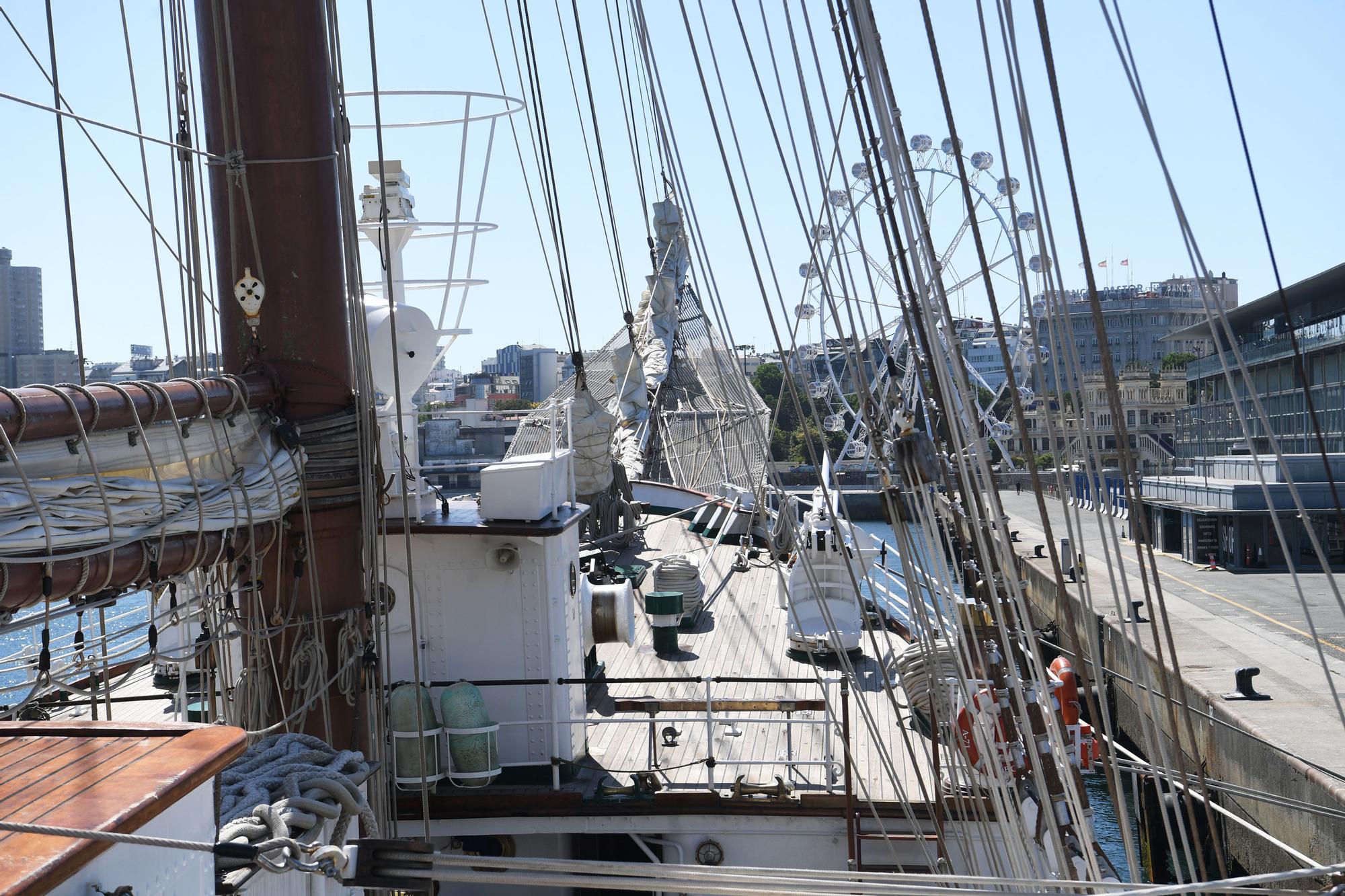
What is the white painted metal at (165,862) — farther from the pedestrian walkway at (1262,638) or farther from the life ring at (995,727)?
the pedestrian walkway at (1262,638)

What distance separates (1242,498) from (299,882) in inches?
913

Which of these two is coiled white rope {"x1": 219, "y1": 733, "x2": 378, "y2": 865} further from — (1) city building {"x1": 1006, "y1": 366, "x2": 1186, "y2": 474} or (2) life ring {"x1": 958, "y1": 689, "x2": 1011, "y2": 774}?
(1) city building {"x1": 1006, "y1": 366, "x2": 1186, "y2": 474}

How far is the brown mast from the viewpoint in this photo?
4418mm

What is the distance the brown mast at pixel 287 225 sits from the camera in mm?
4418

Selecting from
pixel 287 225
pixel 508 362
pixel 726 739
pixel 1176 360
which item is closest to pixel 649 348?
pixel 726 739

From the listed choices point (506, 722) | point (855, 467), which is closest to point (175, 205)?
point (506, 722)

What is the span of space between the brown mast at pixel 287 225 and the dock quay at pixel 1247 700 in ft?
10.1

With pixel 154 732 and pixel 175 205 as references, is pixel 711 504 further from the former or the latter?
pixel 154 732

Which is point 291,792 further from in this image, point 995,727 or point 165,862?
point 995,727

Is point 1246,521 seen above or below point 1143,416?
below

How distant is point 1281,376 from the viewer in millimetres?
37875

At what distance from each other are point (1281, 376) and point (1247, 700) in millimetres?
30967

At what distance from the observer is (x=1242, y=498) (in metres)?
22.6

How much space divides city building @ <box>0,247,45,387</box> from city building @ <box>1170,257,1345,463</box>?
24438mm
